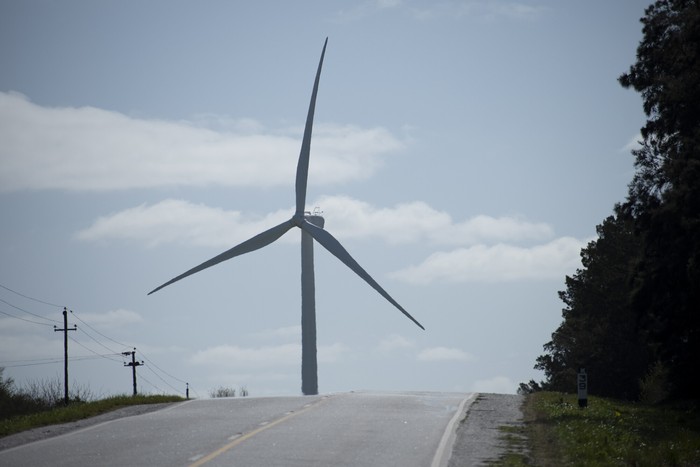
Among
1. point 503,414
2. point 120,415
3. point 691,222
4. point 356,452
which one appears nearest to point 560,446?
point 356,452

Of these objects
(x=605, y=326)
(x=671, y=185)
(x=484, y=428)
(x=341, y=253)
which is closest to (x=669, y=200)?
(x=671, y=185)

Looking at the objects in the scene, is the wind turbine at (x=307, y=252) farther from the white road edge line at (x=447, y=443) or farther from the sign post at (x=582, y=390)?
the white road edge line at (x=447, y=443)

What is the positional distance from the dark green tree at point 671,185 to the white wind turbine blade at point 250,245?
17.4 m

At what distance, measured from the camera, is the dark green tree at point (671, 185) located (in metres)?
32.3

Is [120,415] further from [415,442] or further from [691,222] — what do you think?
[691,222]

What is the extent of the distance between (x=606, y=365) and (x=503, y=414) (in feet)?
145

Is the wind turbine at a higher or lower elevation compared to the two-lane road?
higher

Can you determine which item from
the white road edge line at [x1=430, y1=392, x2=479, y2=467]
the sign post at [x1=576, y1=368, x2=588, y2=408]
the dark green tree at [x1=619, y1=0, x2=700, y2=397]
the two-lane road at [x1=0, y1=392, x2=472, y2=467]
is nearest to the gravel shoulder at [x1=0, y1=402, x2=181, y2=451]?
the two-lane road at [x1=0, y1=392, x2=472, y2=467]

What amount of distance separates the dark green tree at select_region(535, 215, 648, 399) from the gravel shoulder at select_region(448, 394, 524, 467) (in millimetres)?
36507

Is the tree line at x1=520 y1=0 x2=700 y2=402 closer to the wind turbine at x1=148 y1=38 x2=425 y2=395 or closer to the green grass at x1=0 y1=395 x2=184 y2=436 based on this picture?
the wind turbine at x1=148 y1=38 x2=425 y2=395

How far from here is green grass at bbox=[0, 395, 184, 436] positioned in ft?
80.0

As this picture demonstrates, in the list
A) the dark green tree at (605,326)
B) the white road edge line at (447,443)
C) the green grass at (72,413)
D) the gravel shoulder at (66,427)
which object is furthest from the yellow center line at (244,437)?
the dark green tree at (605,326)

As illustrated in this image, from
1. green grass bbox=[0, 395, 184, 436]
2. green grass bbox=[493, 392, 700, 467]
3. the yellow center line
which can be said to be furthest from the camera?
green grass bbox=[0, 395, 184, 436]

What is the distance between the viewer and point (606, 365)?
68188mm
